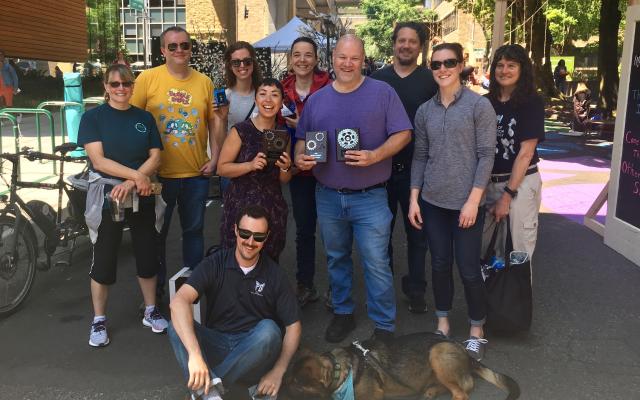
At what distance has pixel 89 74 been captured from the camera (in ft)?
120

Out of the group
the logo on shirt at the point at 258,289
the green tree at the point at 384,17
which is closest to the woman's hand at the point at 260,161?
the logo on shirt at the point at 258,289

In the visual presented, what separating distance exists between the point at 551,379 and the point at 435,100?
5.66 ft

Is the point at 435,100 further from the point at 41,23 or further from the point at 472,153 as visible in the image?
the point at 41,23

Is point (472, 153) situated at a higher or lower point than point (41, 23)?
lower

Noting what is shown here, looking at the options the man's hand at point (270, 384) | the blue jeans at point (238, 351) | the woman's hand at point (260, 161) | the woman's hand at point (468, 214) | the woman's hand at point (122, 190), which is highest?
the woman's hand at point (260, 161)

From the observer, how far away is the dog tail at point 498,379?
321cm

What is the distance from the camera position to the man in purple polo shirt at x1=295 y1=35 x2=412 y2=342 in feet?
11.2

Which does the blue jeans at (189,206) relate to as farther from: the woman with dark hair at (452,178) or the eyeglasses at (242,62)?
the woman with dark hair at (452,178)

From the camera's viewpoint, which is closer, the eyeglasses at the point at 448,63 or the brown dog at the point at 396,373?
the brown dog at the point at 396,373

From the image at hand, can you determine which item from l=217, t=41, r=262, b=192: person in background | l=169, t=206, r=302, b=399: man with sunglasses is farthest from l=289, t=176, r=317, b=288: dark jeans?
l=169, t=206, r=302, b=399: man with sunglasses

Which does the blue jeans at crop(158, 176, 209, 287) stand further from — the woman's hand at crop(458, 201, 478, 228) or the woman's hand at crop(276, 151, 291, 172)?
the woman's hand at crop(458, 201, 478, 228)

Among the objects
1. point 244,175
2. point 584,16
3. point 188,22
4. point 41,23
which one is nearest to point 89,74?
point 188,22

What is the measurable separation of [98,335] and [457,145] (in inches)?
98.7

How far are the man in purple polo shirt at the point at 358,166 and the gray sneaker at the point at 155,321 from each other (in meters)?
1.11
